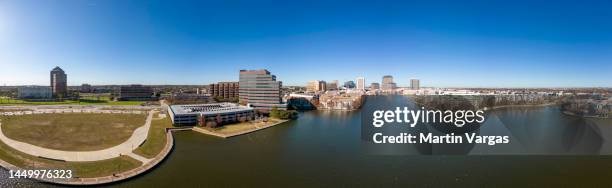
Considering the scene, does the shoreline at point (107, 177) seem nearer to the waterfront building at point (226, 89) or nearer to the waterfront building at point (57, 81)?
the waterfront building at point (226, 89)

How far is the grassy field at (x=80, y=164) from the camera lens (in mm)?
6289

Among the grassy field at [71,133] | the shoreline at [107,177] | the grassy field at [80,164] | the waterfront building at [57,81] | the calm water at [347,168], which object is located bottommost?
the calm water at [347,168]

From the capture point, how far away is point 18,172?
6.08 meters

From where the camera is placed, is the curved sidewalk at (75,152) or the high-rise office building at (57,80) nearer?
the curved sidewalk at (75,152)

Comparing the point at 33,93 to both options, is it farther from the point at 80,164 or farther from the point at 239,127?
the point at 80,164

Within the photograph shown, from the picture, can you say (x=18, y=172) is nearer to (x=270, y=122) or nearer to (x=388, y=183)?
(x=388, y=183)

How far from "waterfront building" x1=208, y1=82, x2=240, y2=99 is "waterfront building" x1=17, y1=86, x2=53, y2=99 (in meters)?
21.6

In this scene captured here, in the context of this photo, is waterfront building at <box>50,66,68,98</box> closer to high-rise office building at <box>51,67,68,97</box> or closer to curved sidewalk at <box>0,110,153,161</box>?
high-rise office building at <box>51,67,68,97</box>

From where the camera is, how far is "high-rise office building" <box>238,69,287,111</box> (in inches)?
798

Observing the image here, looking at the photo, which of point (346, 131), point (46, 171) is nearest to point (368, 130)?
point (346, 131)

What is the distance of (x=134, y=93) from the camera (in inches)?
1277

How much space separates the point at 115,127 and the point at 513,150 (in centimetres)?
1640

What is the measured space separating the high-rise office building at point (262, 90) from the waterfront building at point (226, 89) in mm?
7018

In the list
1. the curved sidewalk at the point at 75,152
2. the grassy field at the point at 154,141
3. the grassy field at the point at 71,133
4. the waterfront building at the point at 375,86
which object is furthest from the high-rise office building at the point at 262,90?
the waterfront building at the point at 375,86
